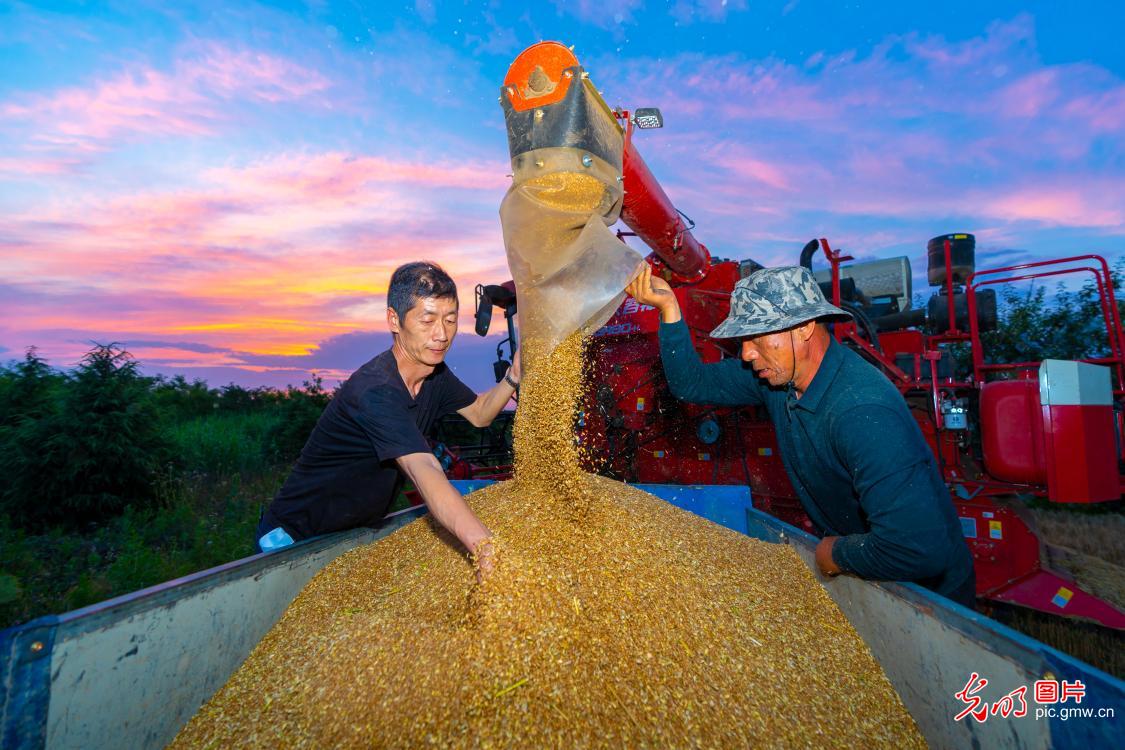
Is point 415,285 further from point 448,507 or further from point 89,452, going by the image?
point 89,452

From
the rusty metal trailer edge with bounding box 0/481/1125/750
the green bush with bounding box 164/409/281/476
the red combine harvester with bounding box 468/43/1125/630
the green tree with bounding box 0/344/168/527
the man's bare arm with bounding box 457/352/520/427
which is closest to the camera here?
the rusty metal trailer edge with bounding box 0/481/1125/750

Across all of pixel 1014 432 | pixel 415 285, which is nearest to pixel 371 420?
pixel 415 285

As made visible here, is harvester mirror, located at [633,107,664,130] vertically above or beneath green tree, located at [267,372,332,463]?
above

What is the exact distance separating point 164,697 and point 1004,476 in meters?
4.53

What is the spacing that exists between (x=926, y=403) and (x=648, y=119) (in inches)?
136

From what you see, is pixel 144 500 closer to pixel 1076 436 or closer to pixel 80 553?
pixel 80 553

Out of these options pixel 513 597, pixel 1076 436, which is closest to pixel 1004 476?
pixel 1076 436

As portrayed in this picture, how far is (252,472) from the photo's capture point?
10.3 meters

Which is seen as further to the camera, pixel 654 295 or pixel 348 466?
pixel 654 295

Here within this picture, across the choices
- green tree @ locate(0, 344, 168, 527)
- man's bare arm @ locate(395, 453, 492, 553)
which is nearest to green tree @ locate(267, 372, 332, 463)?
green tree @ locate(0, 344, 168, 527)

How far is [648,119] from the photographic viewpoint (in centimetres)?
246

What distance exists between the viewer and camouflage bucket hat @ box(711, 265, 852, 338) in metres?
2.09

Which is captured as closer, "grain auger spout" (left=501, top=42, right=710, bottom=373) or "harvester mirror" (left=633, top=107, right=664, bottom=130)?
"grain auger spout" (left=501, top=42, right=710, bottom=373)

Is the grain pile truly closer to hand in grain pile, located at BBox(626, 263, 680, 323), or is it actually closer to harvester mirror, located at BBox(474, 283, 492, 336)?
hand in grain pile, located at BBox(626, 263, 680, 323)
